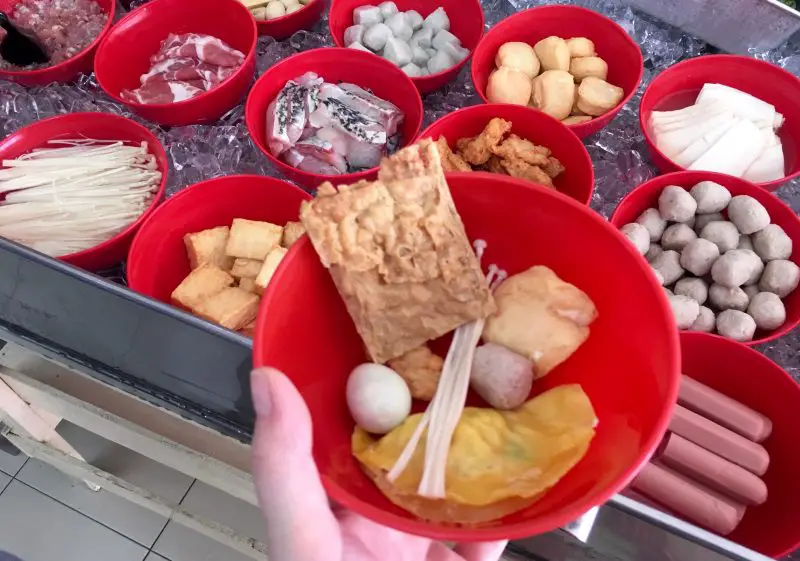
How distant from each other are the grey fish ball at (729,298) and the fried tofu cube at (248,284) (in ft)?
2.88

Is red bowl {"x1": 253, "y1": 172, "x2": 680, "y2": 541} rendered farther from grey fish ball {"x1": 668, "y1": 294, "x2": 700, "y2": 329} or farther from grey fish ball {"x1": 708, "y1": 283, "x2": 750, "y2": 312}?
grey fish ball {"x1": 708, "y1": 283, "x2": 750, "y2": 312}

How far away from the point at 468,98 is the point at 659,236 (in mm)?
550

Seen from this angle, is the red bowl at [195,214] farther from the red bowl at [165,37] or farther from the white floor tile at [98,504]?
the white floor tile at [98,504]

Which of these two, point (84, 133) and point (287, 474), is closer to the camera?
point (287, 474)

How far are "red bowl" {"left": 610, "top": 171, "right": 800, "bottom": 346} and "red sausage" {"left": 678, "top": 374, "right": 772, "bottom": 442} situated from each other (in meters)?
0.16

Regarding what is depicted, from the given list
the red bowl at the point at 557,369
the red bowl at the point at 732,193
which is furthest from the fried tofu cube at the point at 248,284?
the red bowl at the point at 732,193

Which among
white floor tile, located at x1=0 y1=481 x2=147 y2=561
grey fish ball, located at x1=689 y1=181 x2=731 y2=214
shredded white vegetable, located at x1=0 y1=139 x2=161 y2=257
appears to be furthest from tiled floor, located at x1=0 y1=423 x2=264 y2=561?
grey fish ball, located at x1=689 y1=181 x2=731 y2=214

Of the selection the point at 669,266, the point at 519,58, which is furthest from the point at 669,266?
the point at 519,58

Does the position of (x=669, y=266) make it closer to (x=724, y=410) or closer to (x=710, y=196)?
(x=710, y=196)

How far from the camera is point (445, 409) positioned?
31.4 inches

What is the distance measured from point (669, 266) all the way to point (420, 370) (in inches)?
25.4

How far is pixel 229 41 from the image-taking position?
1.55 m

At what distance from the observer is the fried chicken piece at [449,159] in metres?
1.24

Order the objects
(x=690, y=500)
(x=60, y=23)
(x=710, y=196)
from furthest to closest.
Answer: (x=60, y=23), (x=710, y=196), (x=690, y=500)
